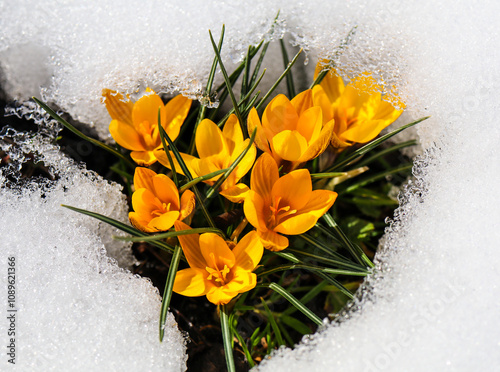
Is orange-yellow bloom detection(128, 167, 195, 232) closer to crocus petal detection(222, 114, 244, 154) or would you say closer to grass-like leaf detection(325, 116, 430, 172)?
crocus petal detection(222, 114, 244, 154)

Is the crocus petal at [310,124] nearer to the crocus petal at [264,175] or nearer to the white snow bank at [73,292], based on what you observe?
the crocus petal at [264,175]

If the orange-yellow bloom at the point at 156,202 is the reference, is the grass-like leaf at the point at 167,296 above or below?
below

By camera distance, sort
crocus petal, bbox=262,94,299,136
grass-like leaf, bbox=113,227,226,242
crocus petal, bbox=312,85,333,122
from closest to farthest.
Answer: grass-like leaf, bbox=113,227,226,242, crocus petal, bbox=262,94,299,136, crocus petal, bbox=312,85,333,122

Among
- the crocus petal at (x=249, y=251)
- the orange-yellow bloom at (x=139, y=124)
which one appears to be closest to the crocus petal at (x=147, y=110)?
the orange-yellow bloom at (x=139, y=124)

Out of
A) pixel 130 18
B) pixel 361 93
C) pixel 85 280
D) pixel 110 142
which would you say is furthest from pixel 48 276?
pixel 361 93

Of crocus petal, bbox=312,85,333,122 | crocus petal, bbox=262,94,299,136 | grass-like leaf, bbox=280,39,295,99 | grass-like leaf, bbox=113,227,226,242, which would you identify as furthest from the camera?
grass-like leaf, bbox=280,39,295,99

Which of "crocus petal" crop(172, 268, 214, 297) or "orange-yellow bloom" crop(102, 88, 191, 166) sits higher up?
"orange-yellow bloom" crop(102, 88, 191, 166)

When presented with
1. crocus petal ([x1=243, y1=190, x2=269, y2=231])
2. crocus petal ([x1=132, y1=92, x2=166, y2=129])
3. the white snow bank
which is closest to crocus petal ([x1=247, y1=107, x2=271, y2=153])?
crocus petal ([x1=243, y1=190, x2=269, y2=231])
